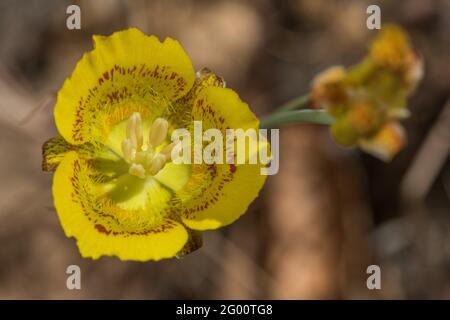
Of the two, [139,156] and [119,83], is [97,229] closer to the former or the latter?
[139,156]

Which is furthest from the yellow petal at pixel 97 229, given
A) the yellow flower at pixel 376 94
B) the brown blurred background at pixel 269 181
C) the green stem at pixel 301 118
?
the brown blurred background at pixel 269 181

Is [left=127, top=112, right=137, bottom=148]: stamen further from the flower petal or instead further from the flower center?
the flower petal

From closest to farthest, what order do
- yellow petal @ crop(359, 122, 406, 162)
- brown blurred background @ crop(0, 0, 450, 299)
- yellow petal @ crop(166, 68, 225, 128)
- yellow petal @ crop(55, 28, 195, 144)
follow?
yellow petal @ crop(359, 122, 406, 162)
yellow petal @ crop(55, 28, 195, 144)
yellow petal @ crop(166, 68, 225, 128)
brown blurred background @ crop(0, 0, 450, 299)

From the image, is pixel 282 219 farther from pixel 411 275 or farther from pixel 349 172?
pixel 411 275

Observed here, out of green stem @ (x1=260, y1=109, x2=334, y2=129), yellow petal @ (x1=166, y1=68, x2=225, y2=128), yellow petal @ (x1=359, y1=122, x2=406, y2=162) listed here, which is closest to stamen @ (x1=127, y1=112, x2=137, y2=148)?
yellow petal @ (x1=166, y1=68, x2=225, y2=128)

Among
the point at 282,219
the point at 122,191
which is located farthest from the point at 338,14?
the point at 122,191

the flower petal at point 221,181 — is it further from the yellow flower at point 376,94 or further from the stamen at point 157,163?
the yellow flower at point 376,94
